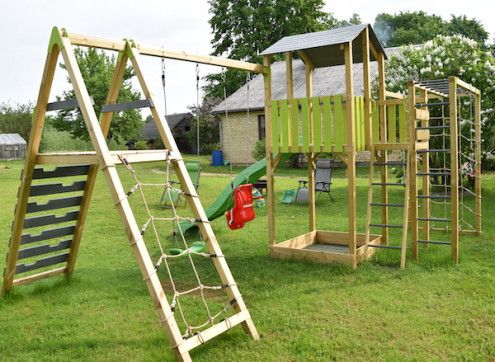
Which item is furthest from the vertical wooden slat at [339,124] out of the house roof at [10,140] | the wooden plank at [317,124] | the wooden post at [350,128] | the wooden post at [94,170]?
the house roof at [10,140]

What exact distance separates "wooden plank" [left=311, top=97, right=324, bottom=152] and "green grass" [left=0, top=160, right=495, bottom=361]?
5.70 ft

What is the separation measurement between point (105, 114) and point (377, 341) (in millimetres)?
3569

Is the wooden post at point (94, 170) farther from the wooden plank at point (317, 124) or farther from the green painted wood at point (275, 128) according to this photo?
the wooden plank at point (317, 124)

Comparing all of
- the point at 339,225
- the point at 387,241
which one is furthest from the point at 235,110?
the point at 387,241

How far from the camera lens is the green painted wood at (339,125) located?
7211 millimetres

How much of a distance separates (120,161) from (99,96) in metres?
36.5

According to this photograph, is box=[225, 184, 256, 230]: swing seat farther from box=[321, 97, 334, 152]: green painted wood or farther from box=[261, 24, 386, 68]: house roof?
box=[261, 24, 386, 68]: house roof

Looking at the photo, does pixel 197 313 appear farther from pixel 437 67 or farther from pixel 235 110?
pixel 235 110

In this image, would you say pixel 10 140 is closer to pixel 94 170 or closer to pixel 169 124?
pixel 169 124

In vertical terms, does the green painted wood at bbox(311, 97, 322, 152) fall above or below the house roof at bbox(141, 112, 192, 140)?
below

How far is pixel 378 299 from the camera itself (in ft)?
19.0

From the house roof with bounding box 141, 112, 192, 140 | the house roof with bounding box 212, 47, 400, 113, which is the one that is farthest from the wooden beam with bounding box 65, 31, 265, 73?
the house roof with bounding box 141, 112, 192, 140

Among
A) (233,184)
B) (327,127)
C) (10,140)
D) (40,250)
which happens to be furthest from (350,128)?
(10,140)

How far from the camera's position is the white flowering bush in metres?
13.7
